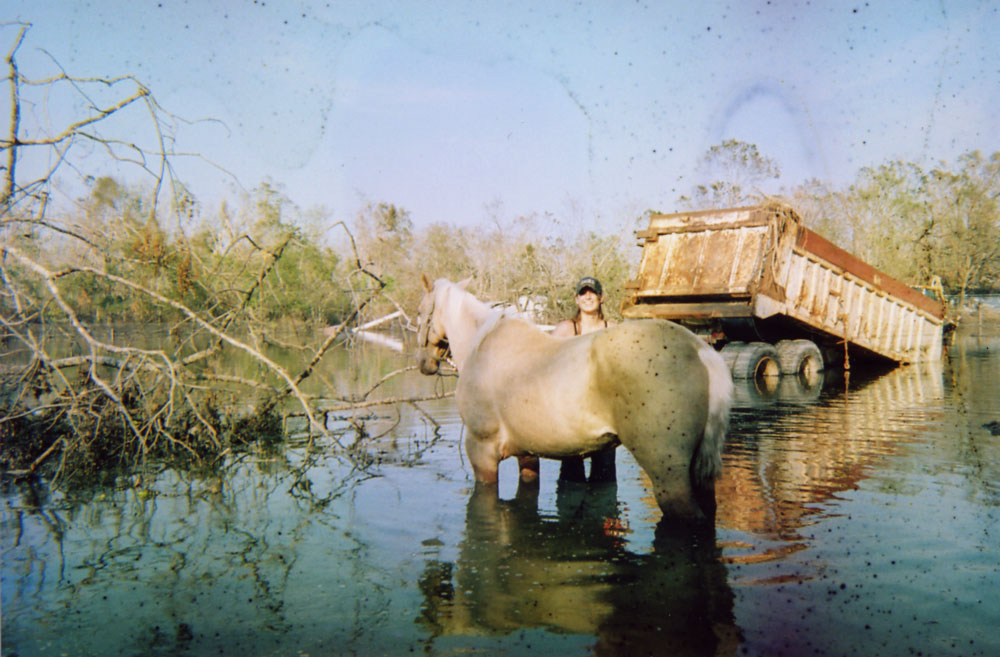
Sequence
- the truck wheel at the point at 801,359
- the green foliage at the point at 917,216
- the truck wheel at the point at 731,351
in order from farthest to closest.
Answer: the green foliage at the point at 917,216 < the truck wheel at the point at 801,359 < the truck wheel at the point at 731,351

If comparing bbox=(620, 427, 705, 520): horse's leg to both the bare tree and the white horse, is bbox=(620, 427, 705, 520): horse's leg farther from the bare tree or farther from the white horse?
the bare tree

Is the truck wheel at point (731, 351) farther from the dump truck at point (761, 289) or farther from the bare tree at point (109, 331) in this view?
the bare tree at point (109, 331)

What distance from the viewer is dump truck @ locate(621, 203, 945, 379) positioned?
13.0 meters

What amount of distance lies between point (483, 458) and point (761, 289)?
9.08m

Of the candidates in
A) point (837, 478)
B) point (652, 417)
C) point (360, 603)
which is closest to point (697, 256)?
point (837, 478)

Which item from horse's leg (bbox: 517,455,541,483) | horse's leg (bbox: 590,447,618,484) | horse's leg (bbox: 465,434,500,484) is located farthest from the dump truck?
horse's leg (bbox: 465,434,500,484)

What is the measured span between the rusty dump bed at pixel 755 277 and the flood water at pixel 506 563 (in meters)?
6.26

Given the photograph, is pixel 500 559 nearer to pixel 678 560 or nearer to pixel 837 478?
pixel 678 560

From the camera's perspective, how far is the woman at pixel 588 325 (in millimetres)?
5766

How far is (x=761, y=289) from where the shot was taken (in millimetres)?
12773

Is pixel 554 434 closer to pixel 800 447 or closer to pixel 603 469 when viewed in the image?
pixel 603 469

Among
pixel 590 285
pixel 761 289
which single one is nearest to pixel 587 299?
pixel 590 285

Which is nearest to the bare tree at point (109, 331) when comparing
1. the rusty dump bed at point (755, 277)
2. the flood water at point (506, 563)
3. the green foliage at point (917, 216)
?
the flood water at point (506, 563)

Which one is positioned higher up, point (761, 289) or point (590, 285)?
point (761, 289)
